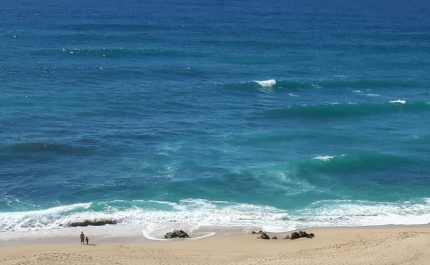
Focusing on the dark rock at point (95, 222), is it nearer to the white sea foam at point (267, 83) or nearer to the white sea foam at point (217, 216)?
the white sea foam at point (217, 216)

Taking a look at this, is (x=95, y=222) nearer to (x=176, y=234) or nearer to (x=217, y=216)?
(x=176, y=234)

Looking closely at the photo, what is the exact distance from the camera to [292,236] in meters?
→ 36.8


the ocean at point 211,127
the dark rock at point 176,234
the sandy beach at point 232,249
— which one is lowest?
the sandy beach at point 232,249

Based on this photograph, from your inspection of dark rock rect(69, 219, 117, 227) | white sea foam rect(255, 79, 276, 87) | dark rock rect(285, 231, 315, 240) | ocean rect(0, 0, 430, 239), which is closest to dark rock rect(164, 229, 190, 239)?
ocean rect(0, 0, 430, 239)

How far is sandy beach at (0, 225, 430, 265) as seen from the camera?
33125mm

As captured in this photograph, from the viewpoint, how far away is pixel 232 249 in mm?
35281

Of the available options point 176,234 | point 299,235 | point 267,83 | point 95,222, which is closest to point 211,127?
point 267,83

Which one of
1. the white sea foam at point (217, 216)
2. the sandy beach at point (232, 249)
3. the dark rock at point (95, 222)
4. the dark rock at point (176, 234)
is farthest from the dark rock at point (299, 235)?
the dark rock at point (95, 222)

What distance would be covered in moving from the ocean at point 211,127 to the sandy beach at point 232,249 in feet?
6.23

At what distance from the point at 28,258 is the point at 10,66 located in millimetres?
42397

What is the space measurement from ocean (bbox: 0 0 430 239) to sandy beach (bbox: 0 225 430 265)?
6.23 ft

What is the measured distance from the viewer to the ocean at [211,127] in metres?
41.5

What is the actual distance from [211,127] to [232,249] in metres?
21.1

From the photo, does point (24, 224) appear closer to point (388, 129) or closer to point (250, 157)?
point (250, 157)
